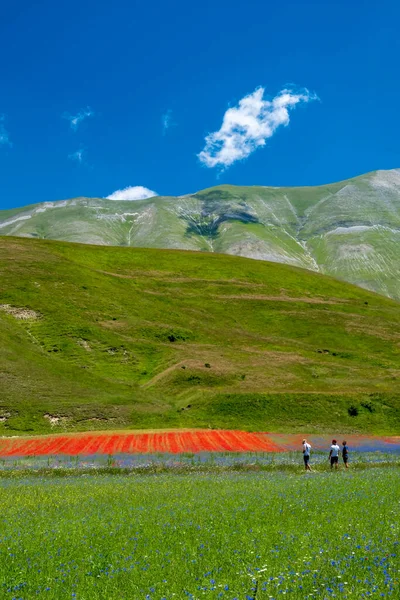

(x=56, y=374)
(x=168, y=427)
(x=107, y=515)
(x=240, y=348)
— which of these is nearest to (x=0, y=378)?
(x=56, y=374)

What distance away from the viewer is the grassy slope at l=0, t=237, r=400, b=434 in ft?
233

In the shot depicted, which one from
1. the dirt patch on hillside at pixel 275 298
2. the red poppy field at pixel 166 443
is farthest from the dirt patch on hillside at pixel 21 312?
the dirt patch on hillside at pixel 275 298

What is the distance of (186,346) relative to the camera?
337ft

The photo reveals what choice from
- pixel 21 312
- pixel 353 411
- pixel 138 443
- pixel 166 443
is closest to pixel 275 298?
pixel 21 312

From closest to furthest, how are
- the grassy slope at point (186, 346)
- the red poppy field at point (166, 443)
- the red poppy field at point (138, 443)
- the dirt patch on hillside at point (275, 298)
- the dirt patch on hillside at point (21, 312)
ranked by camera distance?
1. the red poppy field at point (138, 443)
2. the red poppy field at point (166, 443)
3. the grassy slope at point (186, 346)
4. the dirt patch on hillside at point (21, 312)
5. the dirt patch on hillside at point (275, 298)

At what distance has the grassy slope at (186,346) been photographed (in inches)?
2793

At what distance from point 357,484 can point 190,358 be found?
70.7 meters

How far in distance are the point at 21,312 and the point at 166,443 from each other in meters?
61.3

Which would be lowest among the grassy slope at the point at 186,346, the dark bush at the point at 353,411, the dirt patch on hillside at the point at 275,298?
the dark bush at the point at 353,411

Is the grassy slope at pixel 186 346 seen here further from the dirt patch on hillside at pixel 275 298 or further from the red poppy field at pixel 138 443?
the red poppy field at pixel 138 443

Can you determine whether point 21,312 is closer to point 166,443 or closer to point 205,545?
point 166,443

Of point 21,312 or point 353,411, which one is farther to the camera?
point 21,312

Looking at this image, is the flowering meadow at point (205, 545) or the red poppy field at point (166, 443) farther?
the red poppy field at point (166, 443)

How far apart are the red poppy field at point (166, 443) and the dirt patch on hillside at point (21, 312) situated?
1869 inches
